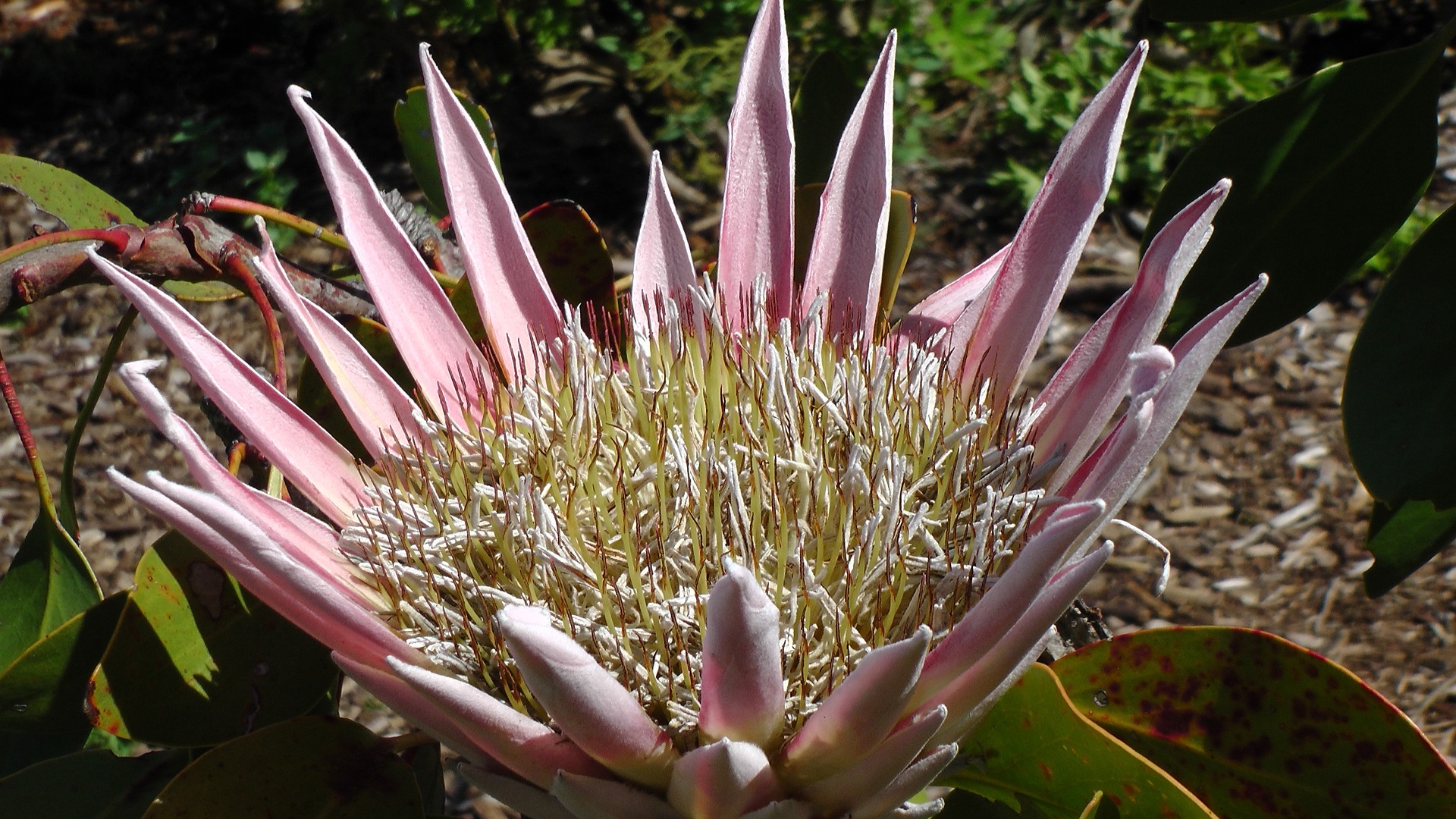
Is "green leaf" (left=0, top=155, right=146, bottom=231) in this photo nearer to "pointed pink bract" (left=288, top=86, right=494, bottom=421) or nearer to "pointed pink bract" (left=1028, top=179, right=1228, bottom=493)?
"pointed pink bract" (left=288, top=86, right=494, bottom=421)

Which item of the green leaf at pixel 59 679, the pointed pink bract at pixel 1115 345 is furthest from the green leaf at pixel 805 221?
the green leaf at pixel 59 679

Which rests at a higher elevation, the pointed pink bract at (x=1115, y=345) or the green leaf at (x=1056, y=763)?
the pointed pink bract at (x=1115, y=345)

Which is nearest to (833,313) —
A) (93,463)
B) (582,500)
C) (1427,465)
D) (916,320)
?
(916,320)

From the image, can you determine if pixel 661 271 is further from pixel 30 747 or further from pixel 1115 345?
pixel 30 747

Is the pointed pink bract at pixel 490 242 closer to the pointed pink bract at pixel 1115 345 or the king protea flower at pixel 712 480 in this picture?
the king protea flower at pixel 712 480

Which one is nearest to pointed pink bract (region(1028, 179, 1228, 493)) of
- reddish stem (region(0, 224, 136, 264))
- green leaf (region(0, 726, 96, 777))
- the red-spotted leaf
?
reddish stem (region(0, 224, 136, 264))

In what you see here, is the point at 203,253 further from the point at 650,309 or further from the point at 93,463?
the point at 93,463
